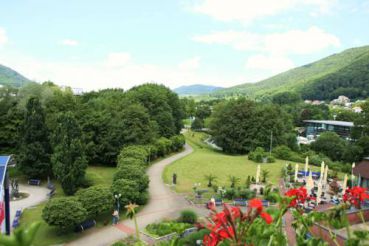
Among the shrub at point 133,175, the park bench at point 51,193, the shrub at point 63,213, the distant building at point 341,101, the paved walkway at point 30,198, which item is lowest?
the paved walkway at point 30,198

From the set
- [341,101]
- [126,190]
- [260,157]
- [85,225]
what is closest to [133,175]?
[126,190]

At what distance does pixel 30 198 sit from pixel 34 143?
5.40m

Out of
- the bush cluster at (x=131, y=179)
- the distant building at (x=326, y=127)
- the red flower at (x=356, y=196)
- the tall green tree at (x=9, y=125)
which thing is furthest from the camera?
the distant building at (x=326, y=127)

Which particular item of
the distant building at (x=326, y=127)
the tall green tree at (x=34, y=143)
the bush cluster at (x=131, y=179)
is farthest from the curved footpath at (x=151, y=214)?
the distant building at (x=326, y=127)

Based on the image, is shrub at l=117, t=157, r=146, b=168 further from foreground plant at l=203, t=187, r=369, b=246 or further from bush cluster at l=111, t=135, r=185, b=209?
foreground plant at l=203, t=187, r=369, b=246

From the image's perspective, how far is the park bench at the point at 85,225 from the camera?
2053 centimetres

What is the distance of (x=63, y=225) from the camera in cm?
1922

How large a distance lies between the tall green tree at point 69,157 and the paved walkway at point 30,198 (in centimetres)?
233

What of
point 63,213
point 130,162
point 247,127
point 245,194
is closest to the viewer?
point 63,213

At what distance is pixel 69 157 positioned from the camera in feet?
86.5

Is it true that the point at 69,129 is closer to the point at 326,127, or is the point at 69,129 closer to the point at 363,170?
the point at 363,170

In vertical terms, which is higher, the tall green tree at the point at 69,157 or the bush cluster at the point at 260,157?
the tall green tree at the point at 69,157

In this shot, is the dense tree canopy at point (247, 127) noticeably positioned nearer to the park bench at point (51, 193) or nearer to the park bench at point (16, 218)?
the park bench at point (51, 193)

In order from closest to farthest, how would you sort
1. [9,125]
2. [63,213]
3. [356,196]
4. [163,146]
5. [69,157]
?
[356,196], [63,213], [69,157], [9,125], [163,146]
